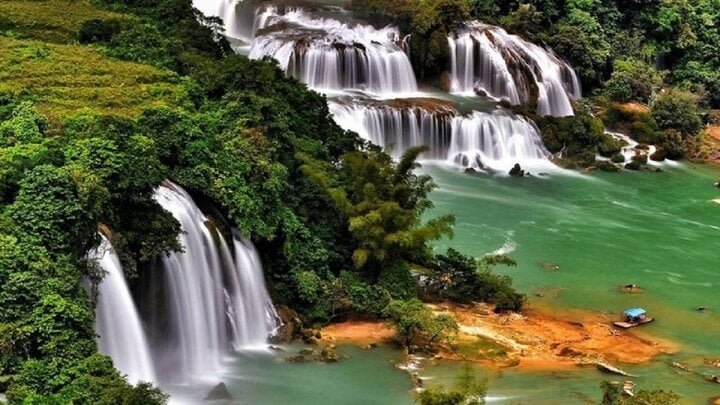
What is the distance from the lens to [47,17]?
2341cm

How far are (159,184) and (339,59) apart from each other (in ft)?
65.0

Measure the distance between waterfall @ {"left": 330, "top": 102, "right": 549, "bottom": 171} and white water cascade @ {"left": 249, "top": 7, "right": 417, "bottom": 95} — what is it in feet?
9.90

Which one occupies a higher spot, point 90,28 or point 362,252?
point 90,28

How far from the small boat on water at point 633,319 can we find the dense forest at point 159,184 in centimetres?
222

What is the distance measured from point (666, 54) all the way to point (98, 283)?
3934 centimetres

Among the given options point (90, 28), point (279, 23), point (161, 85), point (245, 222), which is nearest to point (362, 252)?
point (245, 222)

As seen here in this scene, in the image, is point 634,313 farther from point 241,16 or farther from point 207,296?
point 241,16

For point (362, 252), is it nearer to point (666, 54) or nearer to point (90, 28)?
point (90, 28)

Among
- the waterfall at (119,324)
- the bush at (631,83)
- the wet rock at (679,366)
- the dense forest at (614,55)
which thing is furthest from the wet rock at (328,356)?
the bush at (631,83)

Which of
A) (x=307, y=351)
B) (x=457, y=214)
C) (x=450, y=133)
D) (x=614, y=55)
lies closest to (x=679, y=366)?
(x=307, y=351)

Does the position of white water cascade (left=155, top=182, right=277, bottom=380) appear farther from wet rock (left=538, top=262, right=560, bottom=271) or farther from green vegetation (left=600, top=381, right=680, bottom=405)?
wet rock (left=538, top=262, right=560, bottom=271)

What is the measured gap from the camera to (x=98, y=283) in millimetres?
12469

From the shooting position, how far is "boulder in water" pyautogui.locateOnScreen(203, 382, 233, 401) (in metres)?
13.4

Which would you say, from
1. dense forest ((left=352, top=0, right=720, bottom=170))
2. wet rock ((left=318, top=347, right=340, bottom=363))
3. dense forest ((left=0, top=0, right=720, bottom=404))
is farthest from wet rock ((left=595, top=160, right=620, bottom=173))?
wet rock ((left=318, top=347, right=340, bottom=363))
